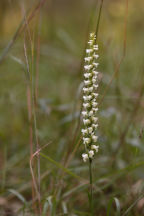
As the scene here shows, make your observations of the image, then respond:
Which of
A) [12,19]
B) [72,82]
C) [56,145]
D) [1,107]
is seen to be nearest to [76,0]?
[12,19]

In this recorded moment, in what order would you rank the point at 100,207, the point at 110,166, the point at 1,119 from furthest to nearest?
the point at 1,119
the point at 110,166
the point at 100,207

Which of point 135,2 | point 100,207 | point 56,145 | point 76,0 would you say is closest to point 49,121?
point 56,145

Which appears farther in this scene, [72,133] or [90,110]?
[72,133]

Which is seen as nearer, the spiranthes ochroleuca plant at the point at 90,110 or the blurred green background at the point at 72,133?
the spiranthes ochroleuca plant at the point at 90,110

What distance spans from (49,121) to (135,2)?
349 centimetres

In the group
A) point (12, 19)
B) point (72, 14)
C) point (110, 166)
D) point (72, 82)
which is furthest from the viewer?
point (72, 14)

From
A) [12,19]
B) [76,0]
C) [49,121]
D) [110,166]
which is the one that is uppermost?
[76,0]

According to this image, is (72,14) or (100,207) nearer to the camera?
(100,207)

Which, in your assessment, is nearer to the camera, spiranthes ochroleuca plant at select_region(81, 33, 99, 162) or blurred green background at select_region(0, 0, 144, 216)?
spiranthes ochroleuca plant at select_region(81, 33, 99, 162)

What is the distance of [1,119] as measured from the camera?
3.46 meters

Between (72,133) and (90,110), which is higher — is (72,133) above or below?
below

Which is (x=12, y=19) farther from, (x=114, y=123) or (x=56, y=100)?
(x=114, y=123)

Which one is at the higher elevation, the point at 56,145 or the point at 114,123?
the point at 114,123

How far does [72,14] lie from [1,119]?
8948 mm
